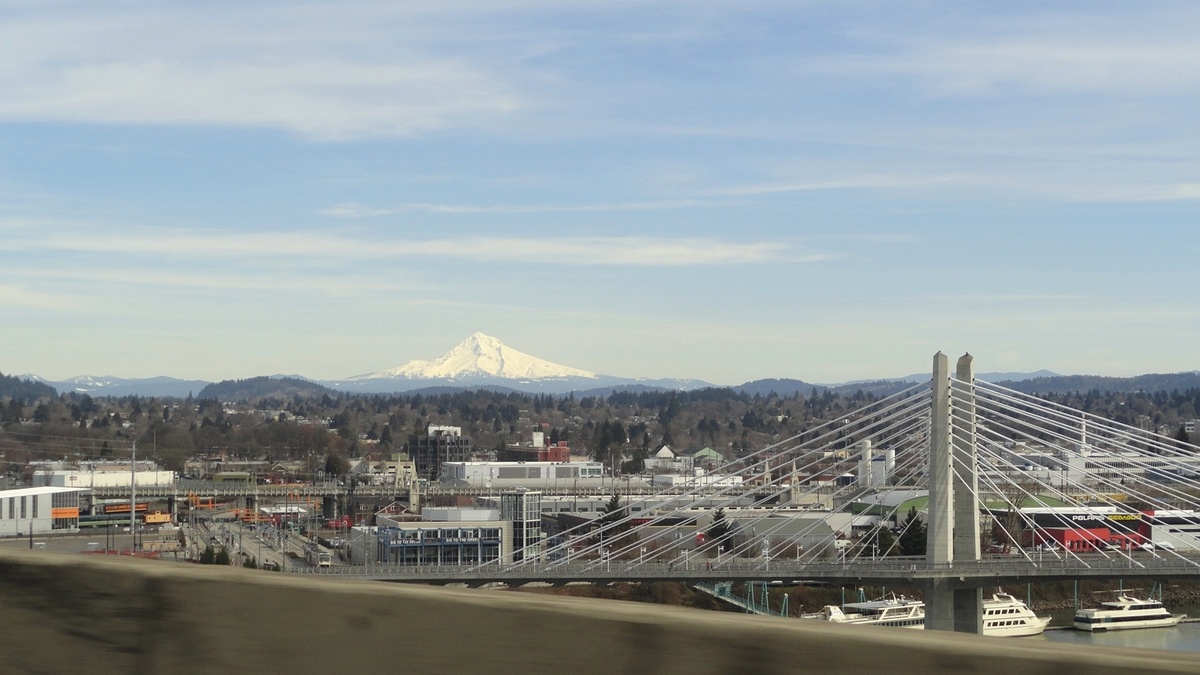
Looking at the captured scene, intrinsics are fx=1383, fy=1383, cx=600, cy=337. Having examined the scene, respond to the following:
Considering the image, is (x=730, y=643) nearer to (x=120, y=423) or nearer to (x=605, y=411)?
(x=120, y=423)

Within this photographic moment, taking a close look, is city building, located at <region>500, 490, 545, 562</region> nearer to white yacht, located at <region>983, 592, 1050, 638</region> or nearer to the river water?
white yacht, located at <region>983, 592, 1050, 638</region>

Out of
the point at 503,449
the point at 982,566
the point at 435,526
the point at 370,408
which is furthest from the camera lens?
the point at 370,408

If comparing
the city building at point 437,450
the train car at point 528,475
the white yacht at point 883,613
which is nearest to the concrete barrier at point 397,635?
the white yacht at point 883,613

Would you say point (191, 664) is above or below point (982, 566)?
above

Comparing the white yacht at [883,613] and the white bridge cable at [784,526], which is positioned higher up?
the white bridge cable at [784,526]

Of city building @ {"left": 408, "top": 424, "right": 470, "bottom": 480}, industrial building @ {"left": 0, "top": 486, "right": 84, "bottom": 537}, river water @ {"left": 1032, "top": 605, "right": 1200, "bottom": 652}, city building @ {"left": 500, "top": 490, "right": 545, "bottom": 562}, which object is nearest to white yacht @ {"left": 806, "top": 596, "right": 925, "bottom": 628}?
river water @ {"left": 1032, "top": 605, "right": 1200, "bottom": 652}

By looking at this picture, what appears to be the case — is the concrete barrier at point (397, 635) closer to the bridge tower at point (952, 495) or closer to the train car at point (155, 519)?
the bridge tower at point (952, 495)

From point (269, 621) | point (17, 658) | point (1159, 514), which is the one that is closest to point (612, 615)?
point (269, 621)
